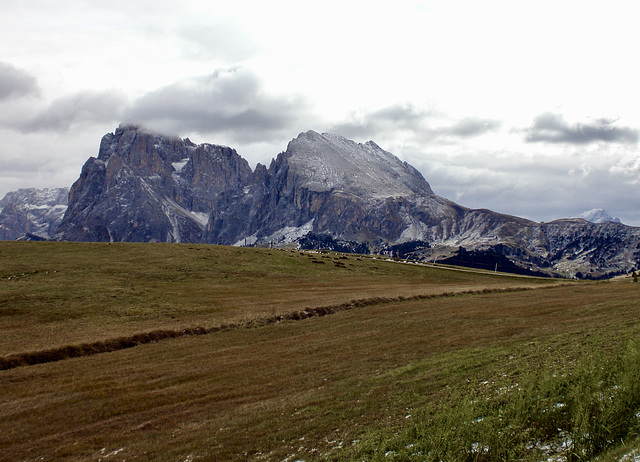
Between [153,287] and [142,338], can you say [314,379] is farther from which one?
[153,287]

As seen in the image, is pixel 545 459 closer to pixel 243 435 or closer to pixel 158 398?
pixel 243 435

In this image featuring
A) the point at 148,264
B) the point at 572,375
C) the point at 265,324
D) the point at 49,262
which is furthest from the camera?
the point at 148,264

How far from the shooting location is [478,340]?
2758cm

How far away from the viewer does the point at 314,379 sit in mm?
22516

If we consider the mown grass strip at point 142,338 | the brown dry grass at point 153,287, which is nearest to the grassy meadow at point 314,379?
the mown grass strip at point 142,338

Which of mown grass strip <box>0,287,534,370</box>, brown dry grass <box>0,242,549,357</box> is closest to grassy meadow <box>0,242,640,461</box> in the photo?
mown grass strip <box>0,287,534,370</box>

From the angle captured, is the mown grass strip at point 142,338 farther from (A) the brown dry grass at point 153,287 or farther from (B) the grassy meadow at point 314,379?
(A) the brown dry grass at point 153,287

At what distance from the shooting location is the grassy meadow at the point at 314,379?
12.5m

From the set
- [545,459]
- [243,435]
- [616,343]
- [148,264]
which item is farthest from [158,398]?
[148,264]

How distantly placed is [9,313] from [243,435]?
3776cm

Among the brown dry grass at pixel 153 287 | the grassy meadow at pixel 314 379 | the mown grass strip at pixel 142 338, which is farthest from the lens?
the brown dry grass at pixel 153 287

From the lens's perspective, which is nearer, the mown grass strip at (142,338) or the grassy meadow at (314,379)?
the grassy meadow at (314,379)

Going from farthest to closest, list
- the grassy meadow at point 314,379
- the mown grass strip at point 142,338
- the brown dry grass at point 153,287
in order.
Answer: the brown dry grass at point 153,287 → the mown grass strip at point 142,338 → the grassy meadow at point 314,379

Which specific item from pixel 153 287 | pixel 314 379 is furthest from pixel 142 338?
pixel 153 287
